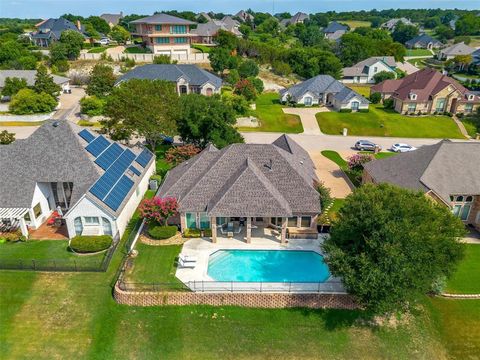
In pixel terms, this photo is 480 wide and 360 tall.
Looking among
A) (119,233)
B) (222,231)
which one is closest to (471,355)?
(222,231)

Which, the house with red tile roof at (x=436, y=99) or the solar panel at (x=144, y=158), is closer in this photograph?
the solar panel at (x=144, y=158)

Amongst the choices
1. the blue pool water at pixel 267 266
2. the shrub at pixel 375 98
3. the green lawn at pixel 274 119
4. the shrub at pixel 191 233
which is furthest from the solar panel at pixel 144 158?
the shrub at pixel 375 98

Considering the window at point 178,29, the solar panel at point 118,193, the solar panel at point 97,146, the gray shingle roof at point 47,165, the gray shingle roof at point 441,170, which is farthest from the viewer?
the window at point 178,29

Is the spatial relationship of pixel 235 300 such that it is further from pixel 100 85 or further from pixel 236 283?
pixel 100 85

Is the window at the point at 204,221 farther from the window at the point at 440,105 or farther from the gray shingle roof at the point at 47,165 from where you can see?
the window at the point at 440,105

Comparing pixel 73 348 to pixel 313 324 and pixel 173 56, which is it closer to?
pixel 313 324

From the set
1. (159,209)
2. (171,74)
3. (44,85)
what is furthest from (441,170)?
(44,85)

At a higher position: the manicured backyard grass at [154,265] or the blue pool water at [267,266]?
the manicured backyard grass at [154,265]
